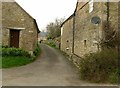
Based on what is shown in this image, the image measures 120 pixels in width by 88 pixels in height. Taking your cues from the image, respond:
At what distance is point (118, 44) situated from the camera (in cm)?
1579

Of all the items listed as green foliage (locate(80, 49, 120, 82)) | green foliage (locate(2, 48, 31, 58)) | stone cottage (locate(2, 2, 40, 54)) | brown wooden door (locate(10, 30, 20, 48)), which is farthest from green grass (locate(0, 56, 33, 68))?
green foliage (locate(80, 49, 120, 82))

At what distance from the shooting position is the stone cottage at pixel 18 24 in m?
24.5

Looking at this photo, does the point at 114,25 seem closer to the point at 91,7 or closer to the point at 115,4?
the point at 115,4

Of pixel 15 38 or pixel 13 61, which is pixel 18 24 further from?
pixel 13 61

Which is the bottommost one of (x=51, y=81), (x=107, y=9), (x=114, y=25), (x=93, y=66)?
(x=51, y=81)

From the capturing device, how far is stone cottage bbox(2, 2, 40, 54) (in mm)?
24516

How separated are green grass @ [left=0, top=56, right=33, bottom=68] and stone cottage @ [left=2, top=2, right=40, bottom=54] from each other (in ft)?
9.16

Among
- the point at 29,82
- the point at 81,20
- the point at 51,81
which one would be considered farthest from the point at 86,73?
the point at 81,20

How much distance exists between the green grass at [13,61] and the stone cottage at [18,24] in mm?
2792

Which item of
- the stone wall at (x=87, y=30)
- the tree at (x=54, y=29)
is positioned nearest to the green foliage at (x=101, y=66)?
the stone wall at (x=87, y=30)

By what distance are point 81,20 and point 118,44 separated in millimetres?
7647

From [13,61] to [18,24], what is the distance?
552 centimetres

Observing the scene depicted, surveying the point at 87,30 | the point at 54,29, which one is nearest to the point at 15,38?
the point at 87,30

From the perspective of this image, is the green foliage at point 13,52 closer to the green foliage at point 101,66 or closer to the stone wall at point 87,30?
the stone wall at point 87,30
